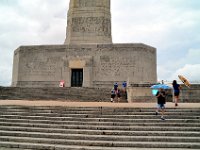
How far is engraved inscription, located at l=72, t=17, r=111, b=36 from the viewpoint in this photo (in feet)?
78.9

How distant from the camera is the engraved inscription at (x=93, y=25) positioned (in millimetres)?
24062

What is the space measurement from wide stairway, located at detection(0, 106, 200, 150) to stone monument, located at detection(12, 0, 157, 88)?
1343cm

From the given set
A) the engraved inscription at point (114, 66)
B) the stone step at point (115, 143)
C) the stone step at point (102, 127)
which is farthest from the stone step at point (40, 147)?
the engraved inscription at point (114, 66)

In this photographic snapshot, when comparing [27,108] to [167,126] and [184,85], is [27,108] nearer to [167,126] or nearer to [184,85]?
[167,126]

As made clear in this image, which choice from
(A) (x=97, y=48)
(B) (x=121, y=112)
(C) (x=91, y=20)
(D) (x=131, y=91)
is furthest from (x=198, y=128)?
(C) (x=91, y=20)

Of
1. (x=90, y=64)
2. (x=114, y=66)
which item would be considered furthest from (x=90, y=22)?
(x=114, y=66)

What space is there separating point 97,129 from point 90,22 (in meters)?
17.6

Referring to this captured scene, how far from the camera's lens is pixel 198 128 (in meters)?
7.77

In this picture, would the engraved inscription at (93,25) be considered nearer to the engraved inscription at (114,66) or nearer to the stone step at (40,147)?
the engraved inscription at (114,66)

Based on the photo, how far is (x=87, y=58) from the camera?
23500 mm

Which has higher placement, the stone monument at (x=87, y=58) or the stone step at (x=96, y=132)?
the stone monument at (x=87, y=58)

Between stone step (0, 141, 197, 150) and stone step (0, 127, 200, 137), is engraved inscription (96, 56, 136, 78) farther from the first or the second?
stone step (0, 141, 197, 150)

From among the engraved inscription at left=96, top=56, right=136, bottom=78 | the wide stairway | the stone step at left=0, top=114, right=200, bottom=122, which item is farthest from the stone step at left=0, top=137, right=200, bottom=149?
the engraved inscription at left=96, top=56, right=136, bottom=78

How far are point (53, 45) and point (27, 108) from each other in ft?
48.6
